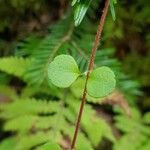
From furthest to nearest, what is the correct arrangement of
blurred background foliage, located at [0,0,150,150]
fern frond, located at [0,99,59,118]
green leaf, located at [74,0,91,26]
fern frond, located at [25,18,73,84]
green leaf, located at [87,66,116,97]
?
fern frond, located at [0,99,59,118]
blurred background foliage, located at [0,0,150,150]
fern frond, located at [25,18,73,84]
green leaf, located at [74,0,91,26]
green leaf, located at [87,66,116,97]

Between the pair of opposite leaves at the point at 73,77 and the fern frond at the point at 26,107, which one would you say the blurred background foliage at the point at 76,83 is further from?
the pair of opposite leaves at the point at 73,77

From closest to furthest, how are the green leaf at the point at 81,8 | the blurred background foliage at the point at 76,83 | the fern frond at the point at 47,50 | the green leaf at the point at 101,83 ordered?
the green leaf at the point at 101,83 → the green leaf at the point at 81,8 → the fern frond at the point at 47,50 → the blurred background foliage at the point at 76,83

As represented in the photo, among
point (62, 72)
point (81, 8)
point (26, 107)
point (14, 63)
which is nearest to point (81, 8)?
point (81, 8)

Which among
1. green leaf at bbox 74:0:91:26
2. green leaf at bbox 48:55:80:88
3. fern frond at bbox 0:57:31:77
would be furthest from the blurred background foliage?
green leaf at bbox 48:55:80:88

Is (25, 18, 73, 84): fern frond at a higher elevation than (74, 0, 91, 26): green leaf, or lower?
lower

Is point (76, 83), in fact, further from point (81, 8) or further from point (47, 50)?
point (81, 8)

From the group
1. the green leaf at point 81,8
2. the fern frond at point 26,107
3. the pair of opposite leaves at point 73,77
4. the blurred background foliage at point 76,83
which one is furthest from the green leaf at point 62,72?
the fern frond at point 26,107

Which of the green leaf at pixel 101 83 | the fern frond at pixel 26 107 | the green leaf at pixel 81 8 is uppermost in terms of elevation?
the green leaf at pixel 81 8

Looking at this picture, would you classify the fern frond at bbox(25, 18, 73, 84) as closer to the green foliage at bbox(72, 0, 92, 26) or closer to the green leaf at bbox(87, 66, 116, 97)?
the green foliage at bbox(72, 0, 92, 26)
